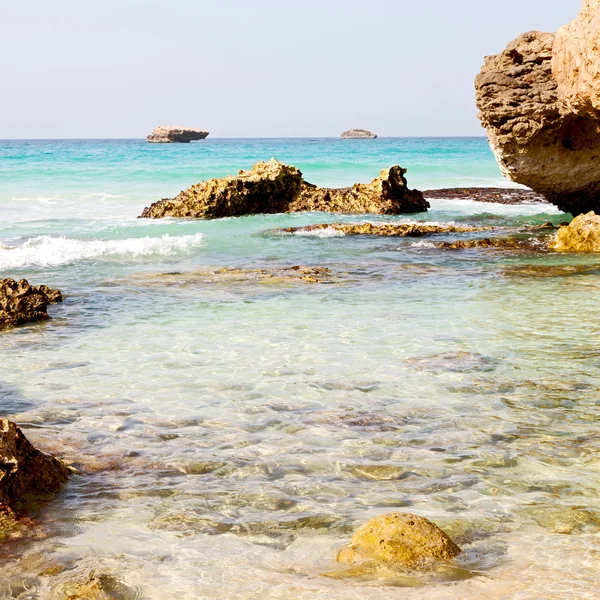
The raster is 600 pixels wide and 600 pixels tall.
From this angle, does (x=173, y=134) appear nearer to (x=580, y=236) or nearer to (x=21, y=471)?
(x=580, y=236)

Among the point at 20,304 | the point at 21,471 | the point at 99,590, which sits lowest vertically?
the point at 99,590

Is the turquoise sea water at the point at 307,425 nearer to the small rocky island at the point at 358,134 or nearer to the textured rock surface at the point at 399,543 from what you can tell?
the textured rock surface at the point at 399,543

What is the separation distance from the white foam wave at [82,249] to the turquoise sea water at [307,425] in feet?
7.56

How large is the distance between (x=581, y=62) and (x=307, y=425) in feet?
29.3

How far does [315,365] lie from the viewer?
7.32m

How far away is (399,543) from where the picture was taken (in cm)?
371

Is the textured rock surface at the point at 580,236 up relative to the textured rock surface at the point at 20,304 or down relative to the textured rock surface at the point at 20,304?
up

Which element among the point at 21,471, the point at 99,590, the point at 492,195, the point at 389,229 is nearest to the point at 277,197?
A: the point at 389,229

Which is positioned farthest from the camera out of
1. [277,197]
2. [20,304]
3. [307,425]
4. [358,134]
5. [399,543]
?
[358,134]

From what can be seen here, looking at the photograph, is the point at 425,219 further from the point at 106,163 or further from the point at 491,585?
the point at 106,163

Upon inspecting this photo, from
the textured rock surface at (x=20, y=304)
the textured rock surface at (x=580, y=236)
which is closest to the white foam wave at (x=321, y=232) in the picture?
the textured rock surface at (x=580, y=236)

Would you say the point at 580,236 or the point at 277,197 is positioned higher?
the point at 277,197

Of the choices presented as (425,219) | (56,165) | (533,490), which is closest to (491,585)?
(533,490)

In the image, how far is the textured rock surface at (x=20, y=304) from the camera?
911 cm
